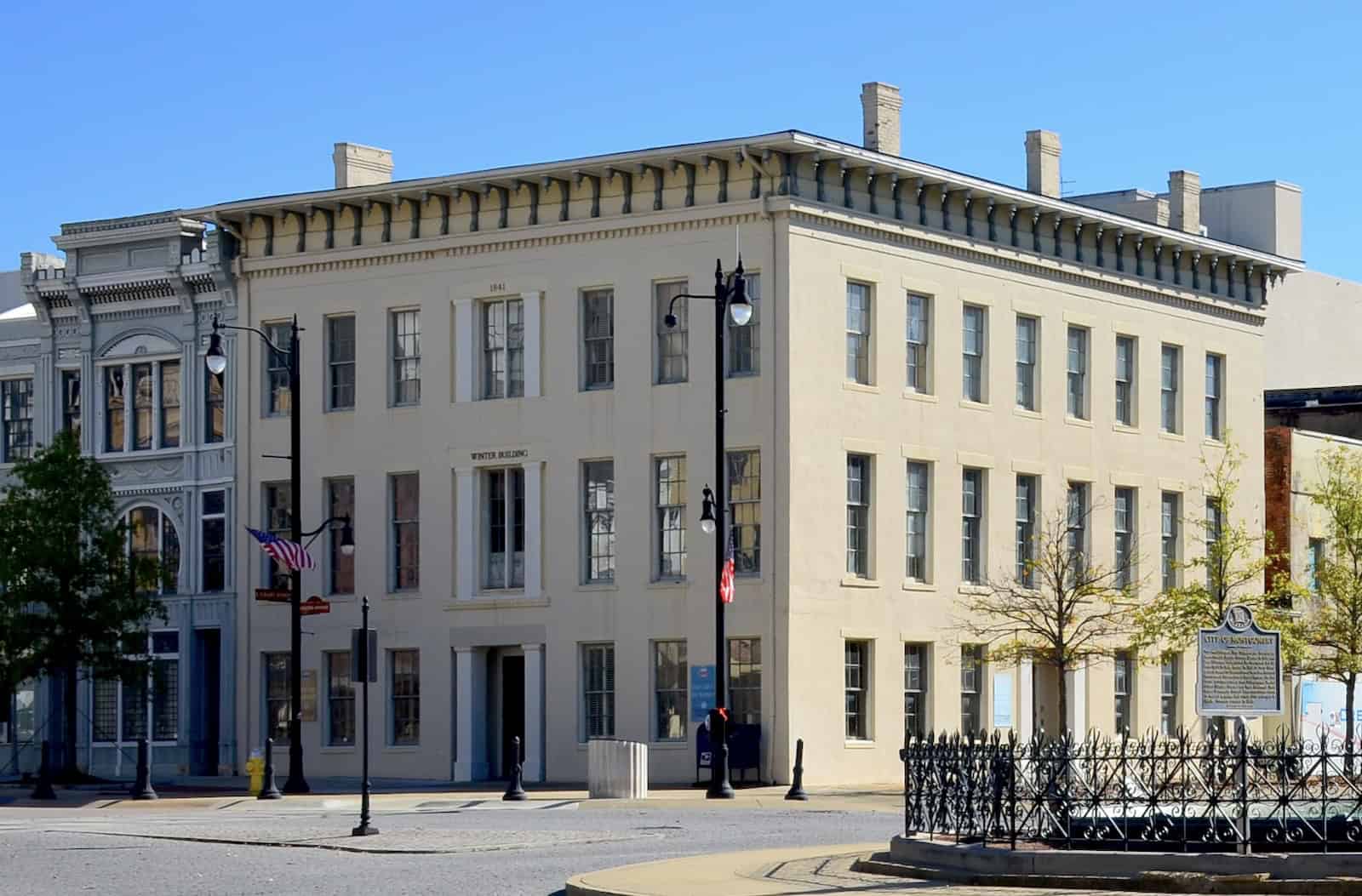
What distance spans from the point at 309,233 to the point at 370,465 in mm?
5251

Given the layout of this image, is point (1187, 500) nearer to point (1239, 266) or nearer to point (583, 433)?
point (1239, 266)

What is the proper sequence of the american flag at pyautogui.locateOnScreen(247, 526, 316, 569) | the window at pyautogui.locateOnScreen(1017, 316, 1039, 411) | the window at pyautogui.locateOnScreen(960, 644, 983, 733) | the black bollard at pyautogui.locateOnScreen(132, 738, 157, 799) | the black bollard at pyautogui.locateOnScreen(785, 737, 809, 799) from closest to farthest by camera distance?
the black bollard at pyautogui.locateOnScreen(785, 737, 809, 799), the black bollard at pyautogui.locateOnScreen(132, 738, 157, 799), the american flag at pyautogui.locateOnScreen(247, 526, 316, 569), the window at pyautogui.locateOnScreen(960, 644, 983, 733), the window at pyautogui.locateOnScreen(1017, 316, 1039, 411)

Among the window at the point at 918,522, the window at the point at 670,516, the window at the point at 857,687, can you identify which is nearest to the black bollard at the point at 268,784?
the window at the point at 670,516

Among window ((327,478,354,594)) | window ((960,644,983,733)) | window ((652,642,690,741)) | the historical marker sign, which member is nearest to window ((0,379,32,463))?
window ((327,478,354,594))

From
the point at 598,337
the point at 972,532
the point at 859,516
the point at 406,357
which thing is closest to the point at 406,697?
the point at 406,357

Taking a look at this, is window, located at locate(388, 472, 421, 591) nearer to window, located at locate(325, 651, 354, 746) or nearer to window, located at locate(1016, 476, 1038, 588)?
window, located at locate(325, 651, 354, 746)

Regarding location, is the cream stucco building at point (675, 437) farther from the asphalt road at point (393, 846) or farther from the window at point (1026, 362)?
the asphalt road at point (393, 846)

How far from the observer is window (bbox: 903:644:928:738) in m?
50.6

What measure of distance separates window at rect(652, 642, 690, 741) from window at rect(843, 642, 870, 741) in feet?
10.5

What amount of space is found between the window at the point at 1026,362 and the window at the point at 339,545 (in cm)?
1411

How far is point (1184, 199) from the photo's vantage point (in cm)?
6125

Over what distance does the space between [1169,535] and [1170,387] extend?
3375 millimetres

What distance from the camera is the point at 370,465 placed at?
174ft

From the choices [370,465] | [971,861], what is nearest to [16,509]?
[370,465]
